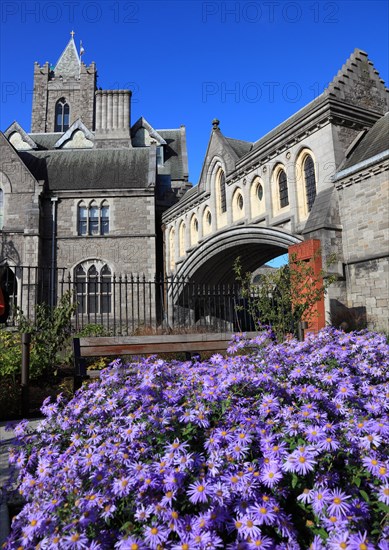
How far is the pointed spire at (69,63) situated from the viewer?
40438mm

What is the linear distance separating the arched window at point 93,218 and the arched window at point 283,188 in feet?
39.7

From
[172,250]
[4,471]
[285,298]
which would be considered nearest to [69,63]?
[172,250]

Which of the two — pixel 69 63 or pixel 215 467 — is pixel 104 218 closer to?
pixel 215 467

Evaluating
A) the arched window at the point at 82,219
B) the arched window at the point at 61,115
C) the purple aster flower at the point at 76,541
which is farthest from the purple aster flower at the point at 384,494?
the arched window at the point at 61,115

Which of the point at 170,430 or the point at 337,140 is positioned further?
the point at 337,140

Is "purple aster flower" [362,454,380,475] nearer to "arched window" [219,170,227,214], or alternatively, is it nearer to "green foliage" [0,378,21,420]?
"green foliage" [0,378,21,420]

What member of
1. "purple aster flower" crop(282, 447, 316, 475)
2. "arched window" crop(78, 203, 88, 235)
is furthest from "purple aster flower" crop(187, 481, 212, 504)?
"arched window" crop(78, 203, 88, 235)

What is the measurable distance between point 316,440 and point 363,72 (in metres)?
15.2

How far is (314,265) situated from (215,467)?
826 cm

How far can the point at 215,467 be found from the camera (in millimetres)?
1826

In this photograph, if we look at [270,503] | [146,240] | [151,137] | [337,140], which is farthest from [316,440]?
[151,137]

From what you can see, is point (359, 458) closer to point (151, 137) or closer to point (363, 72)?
point (363, 72)

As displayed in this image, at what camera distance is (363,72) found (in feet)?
45.6

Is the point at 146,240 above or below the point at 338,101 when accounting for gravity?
below
